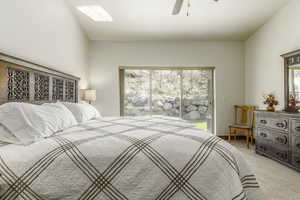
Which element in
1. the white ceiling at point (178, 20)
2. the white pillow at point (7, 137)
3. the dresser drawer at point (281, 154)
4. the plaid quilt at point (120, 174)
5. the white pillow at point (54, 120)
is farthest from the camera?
the white ceiling at point (178, 20)

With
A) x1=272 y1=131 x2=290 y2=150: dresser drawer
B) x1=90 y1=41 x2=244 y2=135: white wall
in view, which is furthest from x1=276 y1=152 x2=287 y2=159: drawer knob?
x1=90 y1=41 x2=244 y2=135: white wall

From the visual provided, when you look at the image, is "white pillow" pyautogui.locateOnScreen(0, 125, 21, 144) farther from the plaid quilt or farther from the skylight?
the skylight

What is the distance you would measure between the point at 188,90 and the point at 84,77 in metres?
2.64

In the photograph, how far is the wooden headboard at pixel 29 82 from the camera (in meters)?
1.64

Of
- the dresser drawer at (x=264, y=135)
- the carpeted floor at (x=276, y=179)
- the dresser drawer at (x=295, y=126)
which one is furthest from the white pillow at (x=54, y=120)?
the dresser drawer at (x=264, y=135)

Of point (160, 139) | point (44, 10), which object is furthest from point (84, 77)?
point (160, 139)

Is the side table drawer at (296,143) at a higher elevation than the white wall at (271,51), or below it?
below

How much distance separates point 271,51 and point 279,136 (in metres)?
1.79

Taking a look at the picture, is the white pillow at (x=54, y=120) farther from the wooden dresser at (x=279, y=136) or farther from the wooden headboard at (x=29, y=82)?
the wooden dresser at (x=279, y=136)

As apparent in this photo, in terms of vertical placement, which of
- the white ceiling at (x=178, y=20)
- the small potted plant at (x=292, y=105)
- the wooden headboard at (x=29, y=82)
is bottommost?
the small potted plant at (x=292, y=105)

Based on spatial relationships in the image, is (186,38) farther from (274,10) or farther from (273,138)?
(273,138)

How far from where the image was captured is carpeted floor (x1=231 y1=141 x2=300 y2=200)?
1.81 meters

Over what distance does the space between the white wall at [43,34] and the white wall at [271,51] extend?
3972 millimetres

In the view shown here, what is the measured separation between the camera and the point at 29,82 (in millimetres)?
2010
